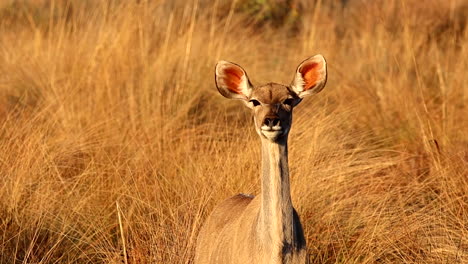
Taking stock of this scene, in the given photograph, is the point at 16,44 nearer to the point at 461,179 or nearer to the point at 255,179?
the point at 255,179

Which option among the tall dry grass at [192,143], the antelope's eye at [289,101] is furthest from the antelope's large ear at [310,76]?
the tall dry grass at [192,143]

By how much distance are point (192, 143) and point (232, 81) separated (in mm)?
2812

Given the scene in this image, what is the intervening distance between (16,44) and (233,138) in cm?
387

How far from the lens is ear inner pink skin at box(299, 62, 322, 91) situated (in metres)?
4.54

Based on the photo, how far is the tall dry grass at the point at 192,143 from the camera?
227 inches

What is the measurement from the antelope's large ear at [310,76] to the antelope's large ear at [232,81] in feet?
0.76

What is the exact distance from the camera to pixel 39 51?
30.9 ft

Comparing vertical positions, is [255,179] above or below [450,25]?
below

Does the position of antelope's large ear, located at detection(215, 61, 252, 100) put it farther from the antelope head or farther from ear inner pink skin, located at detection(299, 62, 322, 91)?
ear inner pink skin, located at detection(299, 62, 322, 91)

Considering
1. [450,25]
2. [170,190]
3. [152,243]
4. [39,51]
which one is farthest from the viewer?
[450,25]

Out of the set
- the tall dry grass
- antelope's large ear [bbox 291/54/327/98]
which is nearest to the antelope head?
antelope's large ear [bbox 291/54/327/98]

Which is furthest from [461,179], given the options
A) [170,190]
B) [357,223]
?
[170,190]

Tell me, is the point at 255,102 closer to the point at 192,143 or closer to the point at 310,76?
the point at 310,76

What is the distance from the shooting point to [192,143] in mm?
7340
